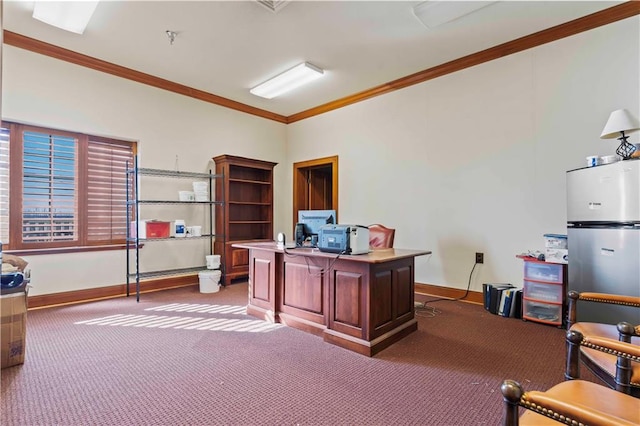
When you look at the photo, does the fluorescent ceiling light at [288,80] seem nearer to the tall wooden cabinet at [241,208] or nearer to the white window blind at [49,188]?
the tall wooden cabinet at [241,208]

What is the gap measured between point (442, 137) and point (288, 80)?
2259 mm

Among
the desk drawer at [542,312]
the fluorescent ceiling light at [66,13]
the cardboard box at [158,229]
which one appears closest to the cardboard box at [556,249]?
the desk drawer at [542,312]

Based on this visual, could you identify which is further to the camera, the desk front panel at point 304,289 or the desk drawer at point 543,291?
the desk drawer at point 543,291

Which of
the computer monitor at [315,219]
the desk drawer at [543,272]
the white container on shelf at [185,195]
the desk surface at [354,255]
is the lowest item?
the desk drawer at [543,272]

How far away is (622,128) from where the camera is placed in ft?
9.04

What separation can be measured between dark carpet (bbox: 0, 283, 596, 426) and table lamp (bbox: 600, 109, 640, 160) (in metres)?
1.74

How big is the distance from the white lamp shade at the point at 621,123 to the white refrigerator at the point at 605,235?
13.5 inches

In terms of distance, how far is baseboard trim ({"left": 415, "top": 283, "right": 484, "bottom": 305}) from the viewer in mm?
4014

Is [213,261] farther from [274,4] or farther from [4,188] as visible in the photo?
[274,4]

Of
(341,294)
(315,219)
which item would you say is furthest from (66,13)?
(341,294)

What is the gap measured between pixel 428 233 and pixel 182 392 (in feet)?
11.3

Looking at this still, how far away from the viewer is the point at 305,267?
10.2 feet

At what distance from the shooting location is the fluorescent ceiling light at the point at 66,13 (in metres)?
2.98

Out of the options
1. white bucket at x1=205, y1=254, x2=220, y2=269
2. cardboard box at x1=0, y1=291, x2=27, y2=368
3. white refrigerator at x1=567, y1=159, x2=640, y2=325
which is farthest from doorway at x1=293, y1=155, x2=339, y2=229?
cardboard box at x1=0, y1=291, x2=27, y2=368
